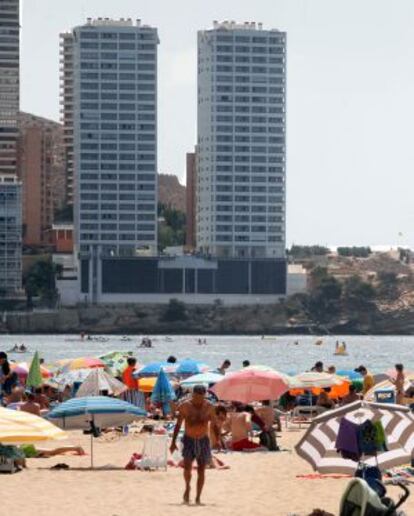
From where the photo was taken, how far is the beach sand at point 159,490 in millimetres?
18312

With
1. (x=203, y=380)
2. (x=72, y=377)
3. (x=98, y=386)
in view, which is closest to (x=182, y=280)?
(x=72, y=377)

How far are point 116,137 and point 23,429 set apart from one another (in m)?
166

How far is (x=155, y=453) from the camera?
22.7m

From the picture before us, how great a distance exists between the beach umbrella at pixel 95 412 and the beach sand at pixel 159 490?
0.57m

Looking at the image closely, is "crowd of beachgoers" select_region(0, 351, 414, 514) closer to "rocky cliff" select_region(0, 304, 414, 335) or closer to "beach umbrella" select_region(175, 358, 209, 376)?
"beach umbrella" select_region(175, 358, 209, 376)

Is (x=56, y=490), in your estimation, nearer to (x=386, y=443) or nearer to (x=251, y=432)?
(x=386, y=443)

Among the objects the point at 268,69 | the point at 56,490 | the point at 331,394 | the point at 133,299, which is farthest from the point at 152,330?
the point at 56,490

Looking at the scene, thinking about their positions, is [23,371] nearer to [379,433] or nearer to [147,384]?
[147,384]

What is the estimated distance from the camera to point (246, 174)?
607 ft

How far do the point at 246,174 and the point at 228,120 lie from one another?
5.72m

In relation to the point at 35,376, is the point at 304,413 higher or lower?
lower

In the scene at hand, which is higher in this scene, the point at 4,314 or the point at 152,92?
the point at 152,92

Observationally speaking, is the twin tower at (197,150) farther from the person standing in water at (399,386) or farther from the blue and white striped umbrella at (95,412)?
the blue and white striped umbrella at (95,412)

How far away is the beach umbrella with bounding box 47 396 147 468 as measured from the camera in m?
23.1
